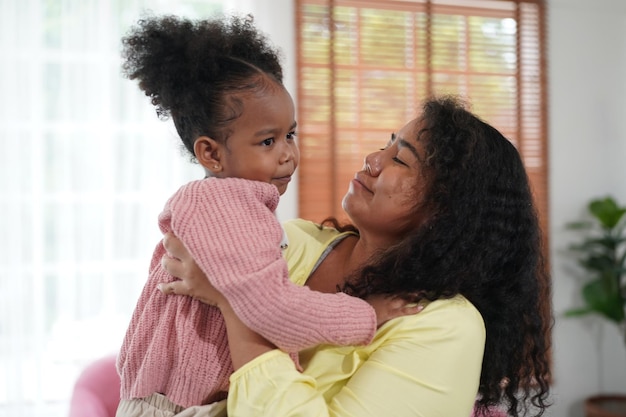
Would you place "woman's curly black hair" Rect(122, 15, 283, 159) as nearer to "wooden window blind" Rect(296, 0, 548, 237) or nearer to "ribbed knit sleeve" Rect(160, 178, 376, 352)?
"ribbed knit sleeve" Rect(160, 178, 376, 352)

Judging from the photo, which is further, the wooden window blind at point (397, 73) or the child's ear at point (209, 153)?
the wooden window blind at point (397, 73)

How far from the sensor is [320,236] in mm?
1615

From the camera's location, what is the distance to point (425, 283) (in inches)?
52.1

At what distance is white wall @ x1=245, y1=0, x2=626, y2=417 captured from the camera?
415cm

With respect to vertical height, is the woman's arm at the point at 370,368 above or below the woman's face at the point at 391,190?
below

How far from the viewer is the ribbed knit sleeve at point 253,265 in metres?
1.06

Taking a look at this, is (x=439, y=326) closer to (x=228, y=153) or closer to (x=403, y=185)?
(x=403, y=185)

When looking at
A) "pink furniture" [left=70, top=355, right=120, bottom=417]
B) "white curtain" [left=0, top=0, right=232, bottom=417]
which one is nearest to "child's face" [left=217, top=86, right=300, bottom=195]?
"pink furniture" [left=70, top=355, right=120, bottom=417]

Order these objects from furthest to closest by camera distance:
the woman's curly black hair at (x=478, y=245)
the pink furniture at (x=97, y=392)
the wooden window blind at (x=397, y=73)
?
the wooden window blind at (x=397, y=73) → the pink furniture at (x=97, y=392) → the woman's curly black hair at (x=478, y=245)

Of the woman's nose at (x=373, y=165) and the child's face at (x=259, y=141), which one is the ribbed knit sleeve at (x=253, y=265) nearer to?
the child's face at (x=259, y=141)

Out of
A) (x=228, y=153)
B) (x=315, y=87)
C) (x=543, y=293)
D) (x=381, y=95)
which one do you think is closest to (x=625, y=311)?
(x=381, y=95)

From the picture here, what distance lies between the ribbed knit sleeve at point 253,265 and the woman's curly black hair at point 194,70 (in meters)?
0.20

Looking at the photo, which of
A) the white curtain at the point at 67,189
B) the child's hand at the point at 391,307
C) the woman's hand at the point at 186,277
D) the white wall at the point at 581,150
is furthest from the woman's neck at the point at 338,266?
the white wall at the point at 581,150

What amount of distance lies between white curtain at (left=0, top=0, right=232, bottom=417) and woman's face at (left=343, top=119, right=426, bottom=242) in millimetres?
2180
